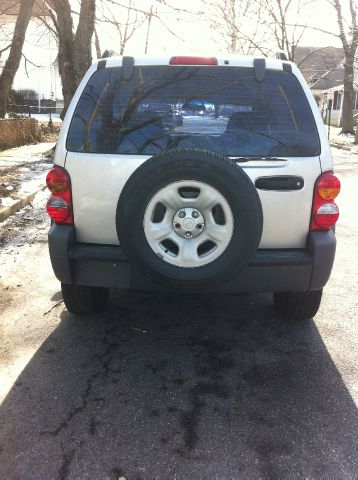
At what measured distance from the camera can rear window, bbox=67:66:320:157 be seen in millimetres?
3088

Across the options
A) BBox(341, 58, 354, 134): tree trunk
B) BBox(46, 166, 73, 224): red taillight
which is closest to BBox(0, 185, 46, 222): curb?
BBox(46, 166, 73, 224): red taillight

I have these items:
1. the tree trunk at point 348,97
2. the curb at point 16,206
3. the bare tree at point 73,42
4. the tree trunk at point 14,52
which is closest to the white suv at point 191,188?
the curb at point 16,206

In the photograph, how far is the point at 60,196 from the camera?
3154 millimetres

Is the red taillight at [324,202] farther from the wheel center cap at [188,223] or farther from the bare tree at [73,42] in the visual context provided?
the bare tree at [73,42]

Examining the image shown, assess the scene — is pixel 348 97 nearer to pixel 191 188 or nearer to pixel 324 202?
pixel 324 202

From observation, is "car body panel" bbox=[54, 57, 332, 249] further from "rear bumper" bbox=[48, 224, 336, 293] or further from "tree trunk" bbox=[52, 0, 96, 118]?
"tree trunk" bbox=[52, 0, 96, 118]

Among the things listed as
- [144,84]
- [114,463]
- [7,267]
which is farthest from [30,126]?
[114,463]

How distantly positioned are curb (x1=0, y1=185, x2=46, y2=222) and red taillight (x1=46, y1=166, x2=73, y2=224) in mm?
3846

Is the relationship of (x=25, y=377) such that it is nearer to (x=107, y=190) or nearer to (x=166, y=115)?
(x=107, y=190)

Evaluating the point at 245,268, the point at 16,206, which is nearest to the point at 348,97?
the point at 16,206

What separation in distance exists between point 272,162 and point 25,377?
80.8 inches

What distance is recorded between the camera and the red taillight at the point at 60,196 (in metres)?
3.12

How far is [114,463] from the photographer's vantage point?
7.45 feet

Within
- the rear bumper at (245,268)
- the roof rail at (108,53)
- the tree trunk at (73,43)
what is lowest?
the rear bumper at (245,268)
